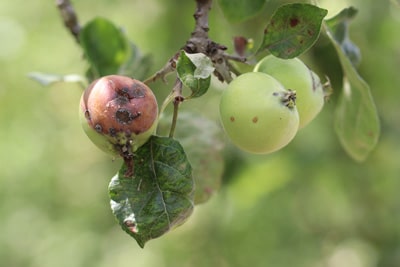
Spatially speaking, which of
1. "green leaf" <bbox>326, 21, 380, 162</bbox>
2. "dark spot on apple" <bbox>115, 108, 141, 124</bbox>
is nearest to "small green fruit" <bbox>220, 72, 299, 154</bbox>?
"dark spot on apple" <bbox>115, 108, 141, 124</bbox>

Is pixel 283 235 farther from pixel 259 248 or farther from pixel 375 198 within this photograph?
pixel 375 198

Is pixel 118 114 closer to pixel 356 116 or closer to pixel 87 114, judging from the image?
pixel 87 114

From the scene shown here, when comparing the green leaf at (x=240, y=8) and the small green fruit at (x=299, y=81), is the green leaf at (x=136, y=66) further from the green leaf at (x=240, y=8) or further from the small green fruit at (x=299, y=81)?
the small green fruit at (x=299, y=81)

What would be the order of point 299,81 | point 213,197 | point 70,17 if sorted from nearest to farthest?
1. point 299,81
2. point 70,17
3. point 213,197

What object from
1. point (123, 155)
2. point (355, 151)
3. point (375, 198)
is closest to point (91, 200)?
point (375, 198)

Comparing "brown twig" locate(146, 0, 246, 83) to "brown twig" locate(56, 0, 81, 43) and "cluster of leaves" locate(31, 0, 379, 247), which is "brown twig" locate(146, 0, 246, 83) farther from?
"brown twig" locate(56, 0, 81, 43)

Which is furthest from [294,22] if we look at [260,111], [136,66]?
[136,66]
